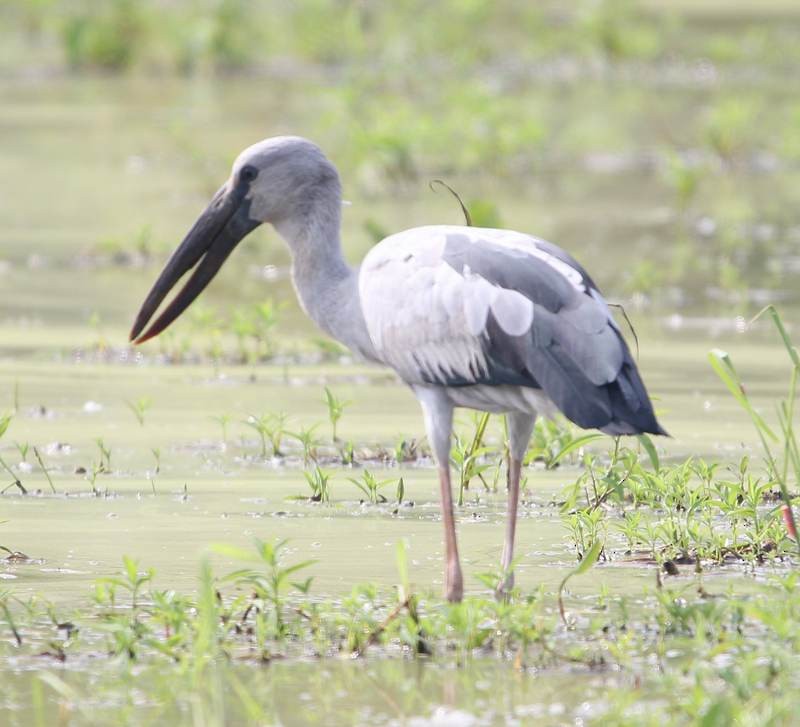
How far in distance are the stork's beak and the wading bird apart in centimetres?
1

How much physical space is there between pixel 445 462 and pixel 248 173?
3.52ft

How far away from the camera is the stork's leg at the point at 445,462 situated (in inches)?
220

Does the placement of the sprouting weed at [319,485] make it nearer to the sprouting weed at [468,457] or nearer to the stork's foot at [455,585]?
the sprouting weed at [468,457]

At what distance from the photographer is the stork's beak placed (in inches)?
246

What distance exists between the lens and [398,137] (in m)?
15.1

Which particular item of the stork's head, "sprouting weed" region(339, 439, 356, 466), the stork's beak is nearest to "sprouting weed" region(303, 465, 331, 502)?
"sprouting weed" region(339, 439, 356, 466)

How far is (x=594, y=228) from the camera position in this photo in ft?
46.1

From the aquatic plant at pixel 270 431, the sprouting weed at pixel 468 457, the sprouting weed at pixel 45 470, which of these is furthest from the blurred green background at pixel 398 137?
the sprouting weed at pixel 468 457

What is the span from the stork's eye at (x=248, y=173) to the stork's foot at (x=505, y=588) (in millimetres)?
1405

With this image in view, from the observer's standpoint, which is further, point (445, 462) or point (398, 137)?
point (398, 137)

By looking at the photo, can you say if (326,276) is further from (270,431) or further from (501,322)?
(270,431)

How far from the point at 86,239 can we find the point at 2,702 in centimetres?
870

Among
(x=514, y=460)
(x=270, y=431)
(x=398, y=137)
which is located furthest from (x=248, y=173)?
(x=398, y=137)

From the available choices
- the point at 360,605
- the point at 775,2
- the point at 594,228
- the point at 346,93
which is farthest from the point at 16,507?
the point at 775,2
